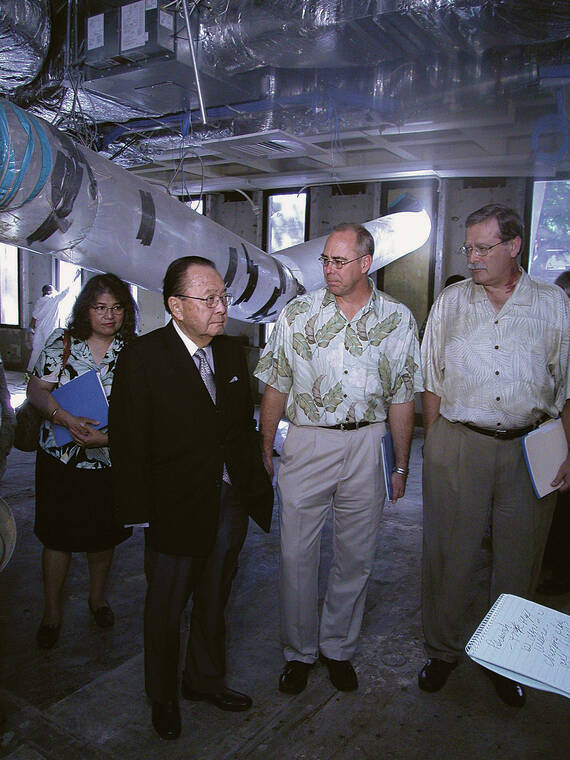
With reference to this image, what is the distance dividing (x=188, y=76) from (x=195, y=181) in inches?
166

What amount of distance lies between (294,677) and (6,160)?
1833 millimetres

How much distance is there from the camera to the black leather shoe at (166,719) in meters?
1.77

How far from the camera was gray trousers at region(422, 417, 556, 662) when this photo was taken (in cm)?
198

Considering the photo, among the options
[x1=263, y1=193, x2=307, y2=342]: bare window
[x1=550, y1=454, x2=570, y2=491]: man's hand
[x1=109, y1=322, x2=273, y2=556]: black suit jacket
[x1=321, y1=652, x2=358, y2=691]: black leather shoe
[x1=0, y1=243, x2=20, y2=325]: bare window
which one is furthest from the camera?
[x1=0, y1=243, x2=20, y2=325]: bare window

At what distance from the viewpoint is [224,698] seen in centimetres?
191

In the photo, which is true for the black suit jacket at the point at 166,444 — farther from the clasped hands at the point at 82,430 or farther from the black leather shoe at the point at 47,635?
the black leather shoe at the point at 47,635

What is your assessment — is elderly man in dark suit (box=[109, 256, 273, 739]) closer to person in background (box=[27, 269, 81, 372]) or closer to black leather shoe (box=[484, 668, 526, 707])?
black leather shoe (box=[484, 668, 526, 707])

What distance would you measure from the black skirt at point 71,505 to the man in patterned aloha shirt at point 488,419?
1178mm

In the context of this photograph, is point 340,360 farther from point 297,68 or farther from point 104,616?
point 297,68

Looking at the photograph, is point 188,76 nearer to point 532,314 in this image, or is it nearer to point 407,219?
point 532,314

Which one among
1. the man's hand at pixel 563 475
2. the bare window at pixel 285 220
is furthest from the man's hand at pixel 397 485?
the bare window at pixel 285 220

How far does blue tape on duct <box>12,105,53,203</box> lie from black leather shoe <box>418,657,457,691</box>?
2009mm

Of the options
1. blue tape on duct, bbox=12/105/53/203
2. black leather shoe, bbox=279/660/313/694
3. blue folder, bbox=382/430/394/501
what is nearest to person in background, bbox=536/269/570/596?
blue folder, bbox=382/430/394/501

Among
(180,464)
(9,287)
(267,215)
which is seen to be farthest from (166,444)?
(9,287)
